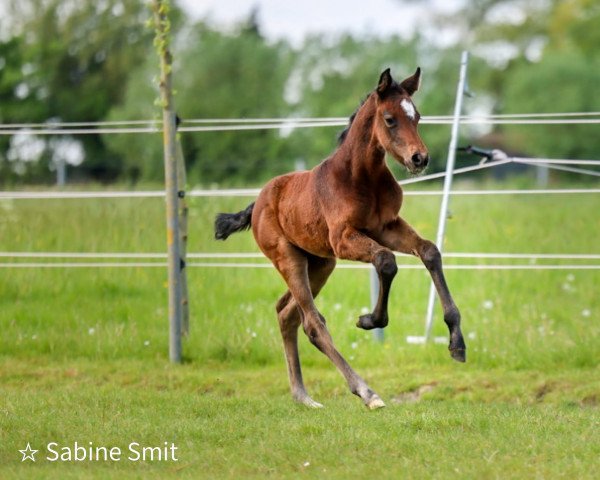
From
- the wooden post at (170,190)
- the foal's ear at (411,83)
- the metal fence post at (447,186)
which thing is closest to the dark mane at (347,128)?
the foal's ear at (411,83)

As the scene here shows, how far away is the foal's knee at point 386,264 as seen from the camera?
6906 mm

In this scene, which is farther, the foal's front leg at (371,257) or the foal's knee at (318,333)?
the foal's knee at (318,333)

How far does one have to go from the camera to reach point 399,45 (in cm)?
4656

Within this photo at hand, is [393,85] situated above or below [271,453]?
above

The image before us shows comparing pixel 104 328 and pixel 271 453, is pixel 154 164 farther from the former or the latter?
pixel 271 453

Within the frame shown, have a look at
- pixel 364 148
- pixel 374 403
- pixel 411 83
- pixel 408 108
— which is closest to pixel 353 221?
pixel 364 148

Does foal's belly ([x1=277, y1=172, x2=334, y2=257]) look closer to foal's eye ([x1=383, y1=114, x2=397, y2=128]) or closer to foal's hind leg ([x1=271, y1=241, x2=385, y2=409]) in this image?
foal's hind leg ([x1=271, y1=241, x2=385, y2=409])

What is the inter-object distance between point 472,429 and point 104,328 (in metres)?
4.71

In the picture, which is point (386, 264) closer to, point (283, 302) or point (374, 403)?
point (374, 403)

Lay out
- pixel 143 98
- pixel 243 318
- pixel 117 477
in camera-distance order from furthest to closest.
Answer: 1. pixel 143 98
2. pixel 243 318
3. pixel 117 477

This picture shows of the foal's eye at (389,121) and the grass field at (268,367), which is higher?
the foal's eye at (389,121)

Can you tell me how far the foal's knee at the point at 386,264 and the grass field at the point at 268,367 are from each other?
0.90 metres

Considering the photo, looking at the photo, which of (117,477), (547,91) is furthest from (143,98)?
(117,477)

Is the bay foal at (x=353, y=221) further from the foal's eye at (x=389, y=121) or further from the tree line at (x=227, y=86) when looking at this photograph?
the tree line at (x=227, y=86)
